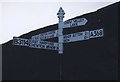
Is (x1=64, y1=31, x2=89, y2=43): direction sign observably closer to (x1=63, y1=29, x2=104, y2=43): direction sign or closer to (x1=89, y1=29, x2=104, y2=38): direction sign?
(x1=63, y1=29, x2=104, y2=43): direction sign

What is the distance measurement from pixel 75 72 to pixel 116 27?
1990mm

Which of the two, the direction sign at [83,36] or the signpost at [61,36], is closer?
the direction sign at [83,36]

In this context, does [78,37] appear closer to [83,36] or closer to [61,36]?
[83,36]

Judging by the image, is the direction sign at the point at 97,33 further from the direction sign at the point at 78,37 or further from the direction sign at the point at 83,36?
the direction sign at the point at 78,37

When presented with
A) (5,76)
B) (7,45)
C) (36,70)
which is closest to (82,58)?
(36,70)

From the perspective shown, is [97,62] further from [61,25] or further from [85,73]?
[61,25]

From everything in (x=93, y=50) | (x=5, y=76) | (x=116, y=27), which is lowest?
(x=5, y=76)

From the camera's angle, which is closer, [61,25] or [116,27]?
[61,25]

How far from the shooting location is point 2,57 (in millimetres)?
16250

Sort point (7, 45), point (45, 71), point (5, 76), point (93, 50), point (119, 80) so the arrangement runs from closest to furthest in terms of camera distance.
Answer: point (119, 80) < point (93, 50) < point (45, 71) < point (5, 76) < point (7, 45)

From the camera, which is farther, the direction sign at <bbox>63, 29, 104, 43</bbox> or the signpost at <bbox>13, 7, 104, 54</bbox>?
the signpost at <bbox>13, 7, 104, 54</bbox>

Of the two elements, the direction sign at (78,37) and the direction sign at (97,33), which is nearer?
the direction sign at (97,33)

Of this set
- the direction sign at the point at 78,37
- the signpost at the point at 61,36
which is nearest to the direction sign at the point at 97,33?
the signpost at the point at 61,36

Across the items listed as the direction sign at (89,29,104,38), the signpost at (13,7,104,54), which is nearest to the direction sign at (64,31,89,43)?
the signpost at (13,7,104,54)
